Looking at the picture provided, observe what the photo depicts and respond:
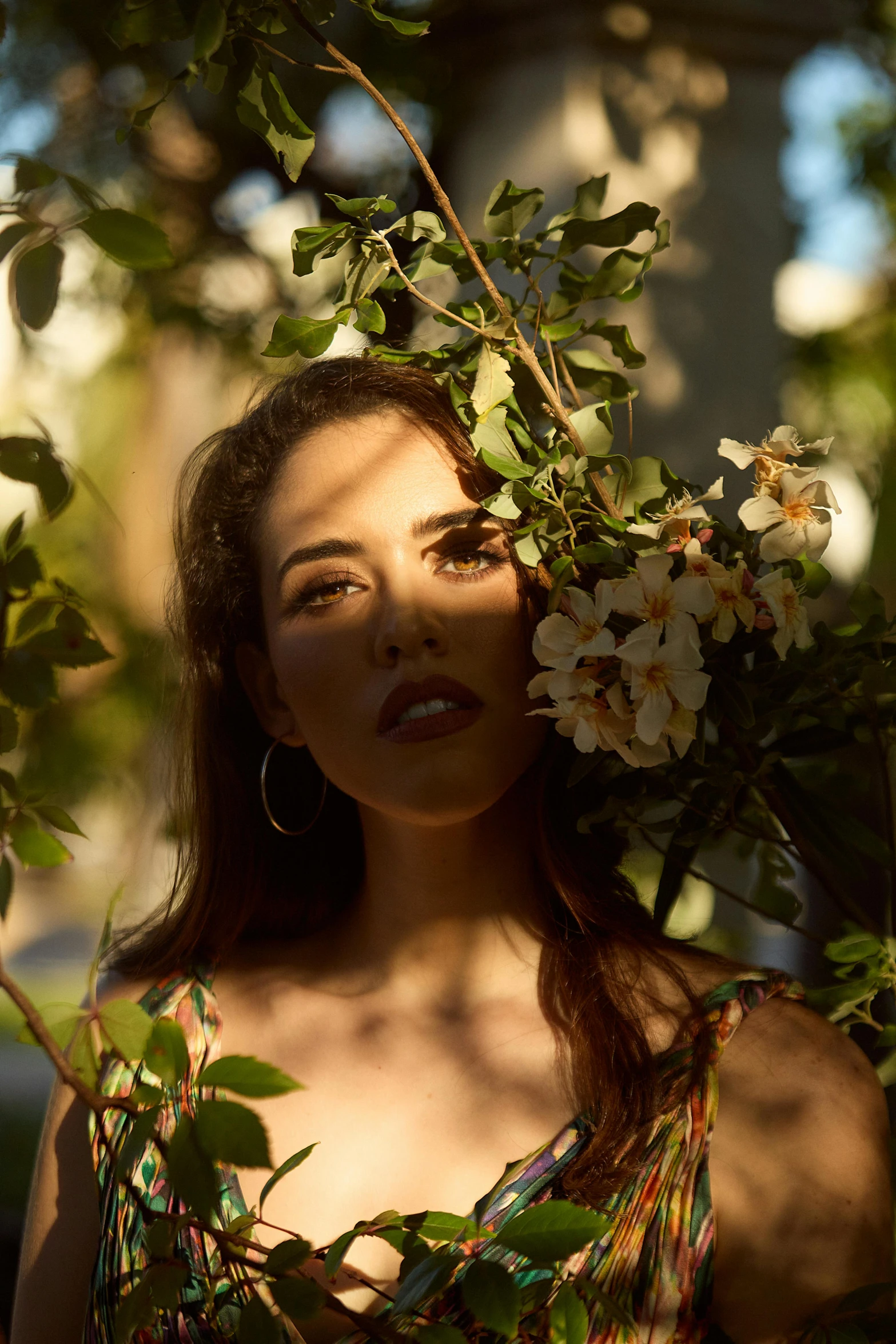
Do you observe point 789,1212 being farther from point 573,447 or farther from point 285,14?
point 285,14

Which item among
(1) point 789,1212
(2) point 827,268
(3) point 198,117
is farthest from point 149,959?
(2) point 827,268

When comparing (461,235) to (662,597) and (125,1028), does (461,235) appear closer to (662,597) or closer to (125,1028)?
(662,597)

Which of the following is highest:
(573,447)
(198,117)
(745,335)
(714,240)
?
(198,117)

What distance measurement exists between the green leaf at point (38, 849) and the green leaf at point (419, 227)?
815mm

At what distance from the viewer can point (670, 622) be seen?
117cm

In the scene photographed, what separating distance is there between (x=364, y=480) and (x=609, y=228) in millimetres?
388

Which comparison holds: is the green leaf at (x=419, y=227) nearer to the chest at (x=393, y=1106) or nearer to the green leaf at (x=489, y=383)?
the green leaf at (x=489, y=383)

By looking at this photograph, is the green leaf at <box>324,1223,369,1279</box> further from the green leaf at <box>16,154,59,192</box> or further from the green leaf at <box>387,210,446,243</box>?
the green leaf at <box>387,210,446,243</box>

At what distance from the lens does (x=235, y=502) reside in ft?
5.43

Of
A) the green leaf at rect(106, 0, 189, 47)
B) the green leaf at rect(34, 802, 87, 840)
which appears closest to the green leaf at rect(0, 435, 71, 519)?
the green leaf at rect(34, 802, 87, 840)

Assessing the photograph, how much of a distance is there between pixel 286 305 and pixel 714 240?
1.23 m

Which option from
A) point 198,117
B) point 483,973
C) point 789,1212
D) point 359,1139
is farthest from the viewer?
point 198,117

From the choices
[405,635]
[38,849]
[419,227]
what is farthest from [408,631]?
[38,849]

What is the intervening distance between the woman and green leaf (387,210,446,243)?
202 mm
